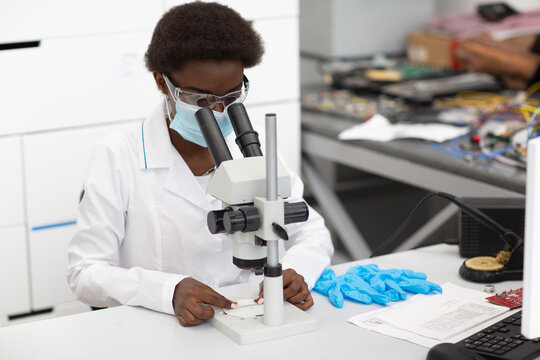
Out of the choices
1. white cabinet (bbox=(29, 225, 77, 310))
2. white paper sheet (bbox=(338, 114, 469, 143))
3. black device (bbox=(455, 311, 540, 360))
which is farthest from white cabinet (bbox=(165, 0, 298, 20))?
black device (bbox=(455, 311, 540, 360))

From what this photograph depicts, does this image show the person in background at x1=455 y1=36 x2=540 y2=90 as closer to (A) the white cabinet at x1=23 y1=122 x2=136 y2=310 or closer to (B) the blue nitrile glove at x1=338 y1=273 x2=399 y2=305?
(A) the white cabinet at x1=23 y1=122 x2=136 y2=310

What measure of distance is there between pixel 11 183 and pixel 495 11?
2.13 metres

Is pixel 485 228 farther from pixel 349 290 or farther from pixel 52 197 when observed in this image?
pixel 52 197

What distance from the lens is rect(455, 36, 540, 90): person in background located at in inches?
118

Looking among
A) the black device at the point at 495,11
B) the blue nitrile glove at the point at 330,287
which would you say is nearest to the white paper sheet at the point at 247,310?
the blue nitrile glove at the point at 330,287

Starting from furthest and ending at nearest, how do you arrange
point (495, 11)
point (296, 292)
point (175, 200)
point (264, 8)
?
point (495, 11)
point (264, 8)
point (175, 200)
point (296, 292)

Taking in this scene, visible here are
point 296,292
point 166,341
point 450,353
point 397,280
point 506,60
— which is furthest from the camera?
point 506,60

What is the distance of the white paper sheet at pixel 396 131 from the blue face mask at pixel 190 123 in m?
1.14

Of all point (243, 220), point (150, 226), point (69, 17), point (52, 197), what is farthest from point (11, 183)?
point (243, 220)

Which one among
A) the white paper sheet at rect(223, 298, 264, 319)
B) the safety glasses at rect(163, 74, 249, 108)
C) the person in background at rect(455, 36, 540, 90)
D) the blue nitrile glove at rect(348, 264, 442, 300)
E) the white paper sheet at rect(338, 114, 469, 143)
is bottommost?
the white paper sheet at rect(223, 298, 264, 319)

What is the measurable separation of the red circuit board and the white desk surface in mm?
230

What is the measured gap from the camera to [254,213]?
1.19 m

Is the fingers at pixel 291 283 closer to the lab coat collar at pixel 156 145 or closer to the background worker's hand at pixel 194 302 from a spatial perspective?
the background worker's hand at pixel 194 302

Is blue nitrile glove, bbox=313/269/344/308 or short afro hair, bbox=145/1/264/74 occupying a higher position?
short afro hair, bbox=145/1/264/74
